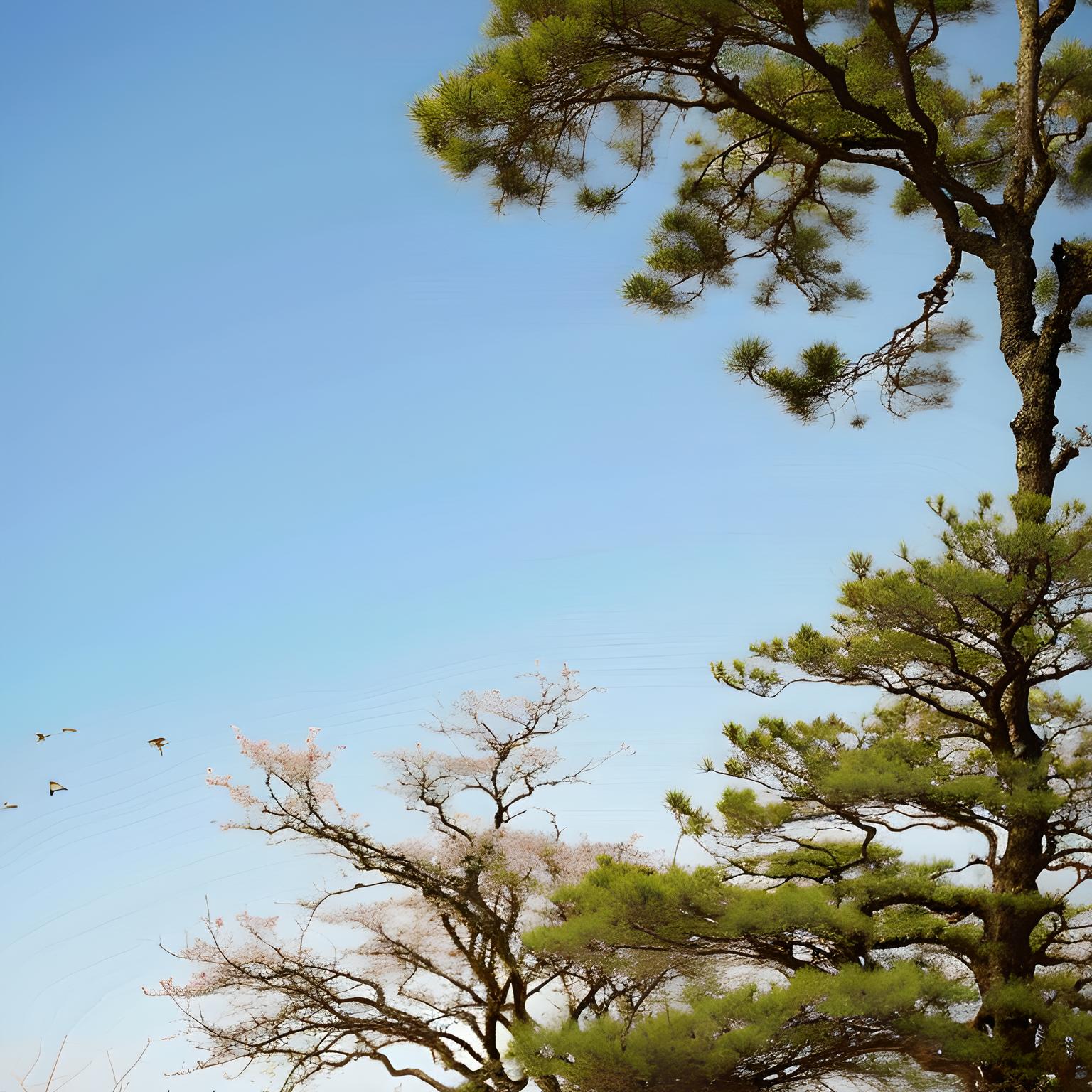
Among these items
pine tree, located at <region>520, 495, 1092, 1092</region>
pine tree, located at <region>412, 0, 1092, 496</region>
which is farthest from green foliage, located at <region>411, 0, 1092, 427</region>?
pine tree, located at <region>520, 495, 1092, 1092</region>

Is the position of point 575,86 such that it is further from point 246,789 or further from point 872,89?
point 246,789

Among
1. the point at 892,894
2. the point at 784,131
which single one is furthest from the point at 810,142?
the point at 892,894

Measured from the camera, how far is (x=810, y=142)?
15.7 ft

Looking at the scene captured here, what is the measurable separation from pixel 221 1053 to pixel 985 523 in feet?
15.6

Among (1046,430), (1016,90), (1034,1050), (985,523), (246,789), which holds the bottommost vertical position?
(1034,1050)

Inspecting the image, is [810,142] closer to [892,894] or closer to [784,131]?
[784,131]

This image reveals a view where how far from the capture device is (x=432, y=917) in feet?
18.9

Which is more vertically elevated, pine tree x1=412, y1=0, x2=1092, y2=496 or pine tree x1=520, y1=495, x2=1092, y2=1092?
pine tree x1=412, y1=0, x2=1092, y2=496

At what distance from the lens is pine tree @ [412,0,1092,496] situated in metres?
4.35

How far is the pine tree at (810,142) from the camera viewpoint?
4.35 m

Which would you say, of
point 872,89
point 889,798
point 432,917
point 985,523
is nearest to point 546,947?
point 889,798

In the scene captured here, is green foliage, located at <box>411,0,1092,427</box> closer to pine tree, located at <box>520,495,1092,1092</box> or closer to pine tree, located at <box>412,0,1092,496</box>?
pine tree, located at <box>412,0,1092,496</box>

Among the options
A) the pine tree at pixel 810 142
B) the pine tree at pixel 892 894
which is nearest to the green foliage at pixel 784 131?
the pine tree at pixel 810 142

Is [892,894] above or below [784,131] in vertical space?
below
